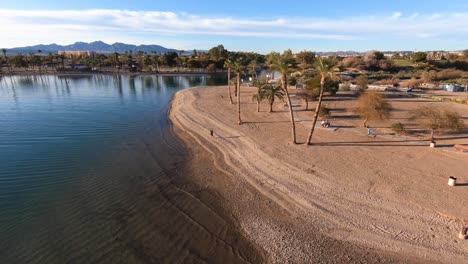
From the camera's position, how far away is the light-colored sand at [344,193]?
1308 cm

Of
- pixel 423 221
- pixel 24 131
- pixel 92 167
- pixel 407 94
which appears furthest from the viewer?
pixel 407 94

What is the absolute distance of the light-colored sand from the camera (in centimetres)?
1308

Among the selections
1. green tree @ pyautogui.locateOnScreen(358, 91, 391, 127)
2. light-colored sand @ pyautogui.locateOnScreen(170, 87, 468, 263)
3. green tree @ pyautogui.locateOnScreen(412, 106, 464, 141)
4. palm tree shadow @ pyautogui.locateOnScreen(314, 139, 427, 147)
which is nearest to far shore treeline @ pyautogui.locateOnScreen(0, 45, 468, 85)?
green tree @ pyautogui.locateOnScreen(358, 91, 391, 127)

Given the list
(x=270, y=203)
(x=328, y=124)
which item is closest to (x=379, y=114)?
(x=328, y=124)

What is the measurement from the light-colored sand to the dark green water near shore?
2.50 m

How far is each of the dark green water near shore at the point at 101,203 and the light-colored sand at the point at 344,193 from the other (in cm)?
250

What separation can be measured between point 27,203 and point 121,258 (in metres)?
8.68

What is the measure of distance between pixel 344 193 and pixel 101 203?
14949 millimetres

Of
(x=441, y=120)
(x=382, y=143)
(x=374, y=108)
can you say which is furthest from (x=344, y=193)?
(x=374, y=108)

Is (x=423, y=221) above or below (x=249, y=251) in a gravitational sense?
above

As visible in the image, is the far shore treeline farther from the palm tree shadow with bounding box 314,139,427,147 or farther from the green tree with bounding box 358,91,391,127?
the palm tree shadow with bounding box 314,139,427,147

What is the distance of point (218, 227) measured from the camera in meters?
14.9

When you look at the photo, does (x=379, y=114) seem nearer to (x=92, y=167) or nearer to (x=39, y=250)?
(x=92, y=167)

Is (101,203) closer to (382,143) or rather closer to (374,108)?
(382,143)
